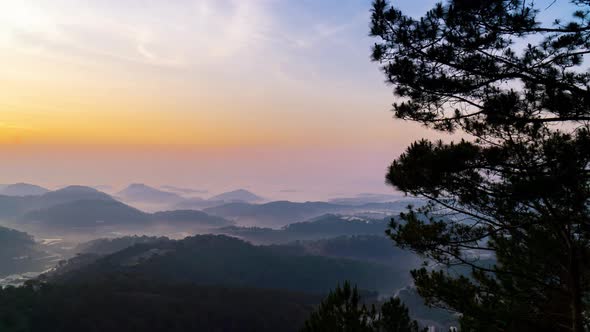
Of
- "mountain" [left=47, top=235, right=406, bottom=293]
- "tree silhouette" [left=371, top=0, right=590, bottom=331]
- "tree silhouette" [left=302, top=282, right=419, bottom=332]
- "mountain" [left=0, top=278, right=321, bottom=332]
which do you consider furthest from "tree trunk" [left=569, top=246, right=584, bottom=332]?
"mountain" [left=47, top=235, right=406, bottom=293]

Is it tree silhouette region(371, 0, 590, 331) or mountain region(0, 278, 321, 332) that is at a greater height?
tree silhouette region(371, 0, 590, 331)

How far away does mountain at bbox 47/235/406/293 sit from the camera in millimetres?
157250

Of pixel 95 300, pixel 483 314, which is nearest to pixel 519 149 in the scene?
pixel 483 314

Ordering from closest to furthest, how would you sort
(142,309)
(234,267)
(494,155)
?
(494,155) → (142,309) → (234,267)

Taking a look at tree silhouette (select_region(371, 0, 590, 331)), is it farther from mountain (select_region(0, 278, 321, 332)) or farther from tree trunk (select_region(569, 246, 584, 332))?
mountain (select_region(0, 278, 321, 332))

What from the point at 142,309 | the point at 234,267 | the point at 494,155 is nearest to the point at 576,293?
the point at 494,155

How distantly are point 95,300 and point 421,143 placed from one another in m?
107

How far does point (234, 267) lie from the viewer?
173 meters

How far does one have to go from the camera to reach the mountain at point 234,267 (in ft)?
516

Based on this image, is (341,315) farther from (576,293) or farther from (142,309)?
(142,309)

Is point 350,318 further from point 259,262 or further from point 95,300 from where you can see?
point 259,262

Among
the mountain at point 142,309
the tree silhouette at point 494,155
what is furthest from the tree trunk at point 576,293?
the mountain at point 142,309

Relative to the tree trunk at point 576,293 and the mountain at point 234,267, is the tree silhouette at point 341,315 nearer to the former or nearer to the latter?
the tree trunk at point 576,293

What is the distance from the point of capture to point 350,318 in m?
14.0
